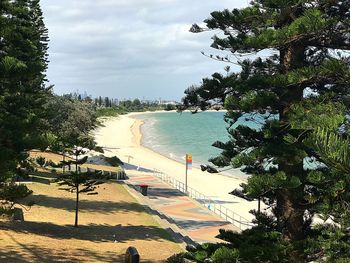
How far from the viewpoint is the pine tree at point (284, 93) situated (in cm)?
779

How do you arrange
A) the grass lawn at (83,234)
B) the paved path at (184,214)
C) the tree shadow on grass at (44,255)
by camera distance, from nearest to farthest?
1. the tree shadow on grass at (44,255)
2. the grass lawn at (83,234)
3. the paved path at (184,214)

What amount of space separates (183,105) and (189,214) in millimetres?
12359

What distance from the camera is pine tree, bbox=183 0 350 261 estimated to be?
779 cm

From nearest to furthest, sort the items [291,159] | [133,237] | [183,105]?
1. [291,159]
2. [183,105]
3. [133,237]

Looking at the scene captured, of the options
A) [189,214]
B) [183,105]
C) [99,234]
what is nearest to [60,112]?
[189,214]

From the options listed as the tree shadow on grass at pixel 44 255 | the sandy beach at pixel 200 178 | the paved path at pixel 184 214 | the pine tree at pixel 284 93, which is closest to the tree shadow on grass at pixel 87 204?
the paved path at pixel 184 214

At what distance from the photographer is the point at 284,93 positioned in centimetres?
852

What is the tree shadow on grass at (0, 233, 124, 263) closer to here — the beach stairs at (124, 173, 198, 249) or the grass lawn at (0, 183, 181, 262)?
the grass lawn at (0, 183, 181, 262)

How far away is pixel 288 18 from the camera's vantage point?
28.7 feet

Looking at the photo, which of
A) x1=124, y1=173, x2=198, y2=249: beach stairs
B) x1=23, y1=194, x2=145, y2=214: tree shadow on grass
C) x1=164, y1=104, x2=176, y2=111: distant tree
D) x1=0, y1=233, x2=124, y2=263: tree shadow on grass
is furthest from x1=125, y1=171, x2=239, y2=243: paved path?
x1=164, y1=104, x2=176, y2=111: distant tree

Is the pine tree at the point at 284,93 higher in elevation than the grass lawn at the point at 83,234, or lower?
higher

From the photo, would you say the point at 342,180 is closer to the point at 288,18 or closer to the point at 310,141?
the point at 288,18

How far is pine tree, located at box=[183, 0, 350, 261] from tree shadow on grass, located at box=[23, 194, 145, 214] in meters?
11.3

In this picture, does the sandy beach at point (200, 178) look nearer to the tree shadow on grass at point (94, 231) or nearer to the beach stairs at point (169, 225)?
the beach stairs at point (169, 225)
